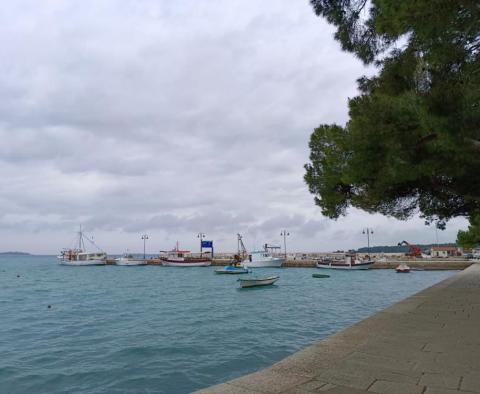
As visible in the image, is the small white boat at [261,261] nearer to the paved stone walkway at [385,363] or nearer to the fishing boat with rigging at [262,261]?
the fishing boat with rigging at [262,261]

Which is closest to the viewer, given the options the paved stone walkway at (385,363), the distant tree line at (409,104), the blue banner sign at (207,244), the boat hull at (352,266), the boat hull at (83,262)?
the paved stone walkway at (385,363)

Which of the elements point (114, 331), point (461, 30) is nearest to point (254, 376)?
point (461, 30)

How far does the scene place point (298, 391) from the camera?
14.7ft

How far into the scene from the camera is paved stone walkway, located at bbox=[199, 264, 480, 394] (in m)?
4.64

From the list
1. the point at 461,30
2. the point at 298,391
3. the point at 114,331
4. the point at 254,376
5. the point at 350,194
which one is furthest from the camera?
the point at 114,331

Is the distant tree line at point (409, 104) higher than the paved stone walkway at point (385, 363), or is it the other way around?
the distant tree line at point (409, 104)

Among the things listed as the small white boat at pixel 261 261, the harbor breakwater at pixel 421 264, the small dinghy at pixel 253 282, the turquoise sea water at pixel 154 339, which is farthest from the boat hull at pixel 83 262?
the turquoise sea water at pixel 154 339

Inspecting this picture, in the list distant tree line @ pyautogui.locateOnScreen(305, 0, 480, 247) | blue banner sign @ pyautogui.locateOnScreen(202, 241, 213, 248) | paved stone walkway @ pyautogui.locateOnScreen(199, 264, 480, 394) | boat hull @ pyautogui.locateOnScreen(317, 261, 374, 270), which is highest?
distant tree line @ pyautogui.locateOnScreen(305, 0, 480, 247)

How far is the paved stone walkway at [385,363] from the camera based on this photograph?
4.64 meters

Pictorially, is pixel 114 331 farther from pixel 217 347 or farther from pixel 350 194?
pixel 350 194

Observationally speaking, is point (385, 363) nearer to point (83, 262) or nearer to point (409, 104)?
point (409, 104)

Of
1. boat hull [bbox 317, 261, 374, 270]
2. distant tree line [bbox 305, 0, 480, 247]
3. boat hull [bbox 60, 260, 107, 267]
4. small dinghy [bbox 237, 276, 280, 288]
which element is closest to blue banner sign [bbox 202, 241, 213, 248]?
boat hull [bbox 60, 260, 107, 267]

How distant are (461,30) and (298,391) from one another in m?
6.03

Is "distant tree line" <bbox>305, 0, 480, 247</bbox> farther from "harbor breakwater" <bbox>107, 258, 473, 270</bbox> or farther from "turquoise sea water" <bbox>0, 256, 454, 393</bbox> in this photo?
"harbor breakwater" <bbox>107, 258, 473, 270</bbox>
